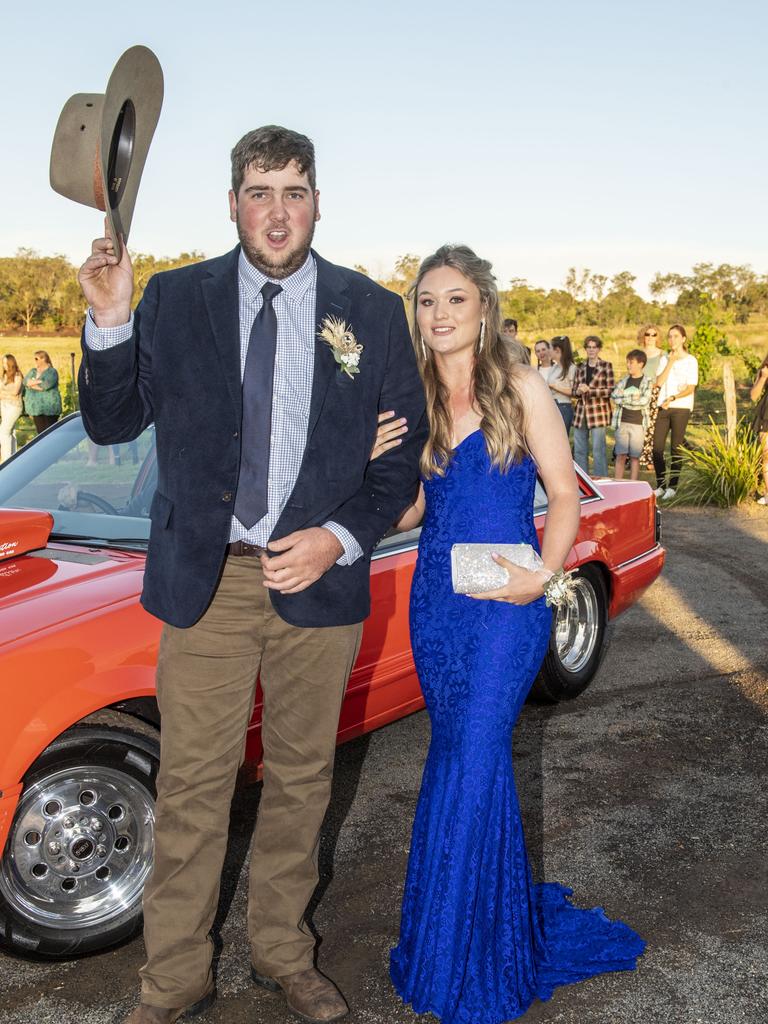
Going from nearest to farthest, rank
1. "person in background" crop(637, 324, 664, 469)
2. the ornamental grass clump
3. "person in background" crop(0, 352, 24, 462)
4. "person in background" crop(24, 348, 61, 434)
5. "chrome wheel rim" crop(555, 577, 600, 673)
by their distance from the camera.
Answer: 1. "chrome wheel rim" crop(555, 577, 600, 673)
2. the ornamental grass clump
3. "person in background" crop(637, 324, 664, 469)
4. "person in background" crop(0, 352, 24, 462)
5. "person in background" crop(24, 348, 61, 434)

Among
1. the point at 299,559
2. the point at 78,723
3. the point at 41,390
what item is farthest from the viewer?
the point at 41,390

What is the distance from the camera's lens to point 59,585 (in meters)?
3.32

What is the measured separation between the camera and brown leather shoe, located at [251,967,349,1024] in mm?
2859

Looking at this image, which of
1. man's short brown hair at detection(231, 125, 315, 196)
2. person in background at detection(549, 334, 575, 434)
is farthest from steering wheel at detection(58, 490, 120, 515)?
person in background at detection(549, 334, 575, 434)

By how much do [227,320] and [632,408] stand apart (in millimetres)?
9718

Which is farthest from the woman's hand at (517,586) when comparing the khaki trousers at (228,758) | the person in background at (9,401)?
the person in background at (9,401)

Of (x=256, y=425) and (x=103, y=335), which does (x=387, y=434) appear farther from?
(x=103, y=335)

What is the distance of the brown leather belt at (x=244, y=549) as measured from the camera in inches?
108

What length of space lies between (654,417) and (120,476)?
9499 mm

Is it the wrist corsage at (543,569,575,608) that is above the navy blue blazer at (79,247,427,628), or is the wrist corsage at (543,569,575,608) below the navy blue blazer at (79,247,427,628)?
below

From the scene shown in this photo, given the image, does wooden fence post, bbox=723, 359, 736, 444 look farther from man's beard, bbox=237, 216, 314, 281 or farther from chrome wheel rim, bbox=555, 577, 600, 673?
man's beard, bbox=237, 216, 314, 281

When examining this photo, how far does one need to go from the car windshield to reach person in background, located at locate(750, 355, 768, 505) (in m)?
9.04

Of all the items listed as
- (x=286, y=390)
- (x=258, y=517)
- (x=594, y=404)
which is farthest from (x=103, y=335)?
(x=594, y=404)

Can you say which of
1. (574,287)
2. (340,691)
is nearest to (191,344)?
(340,691)
